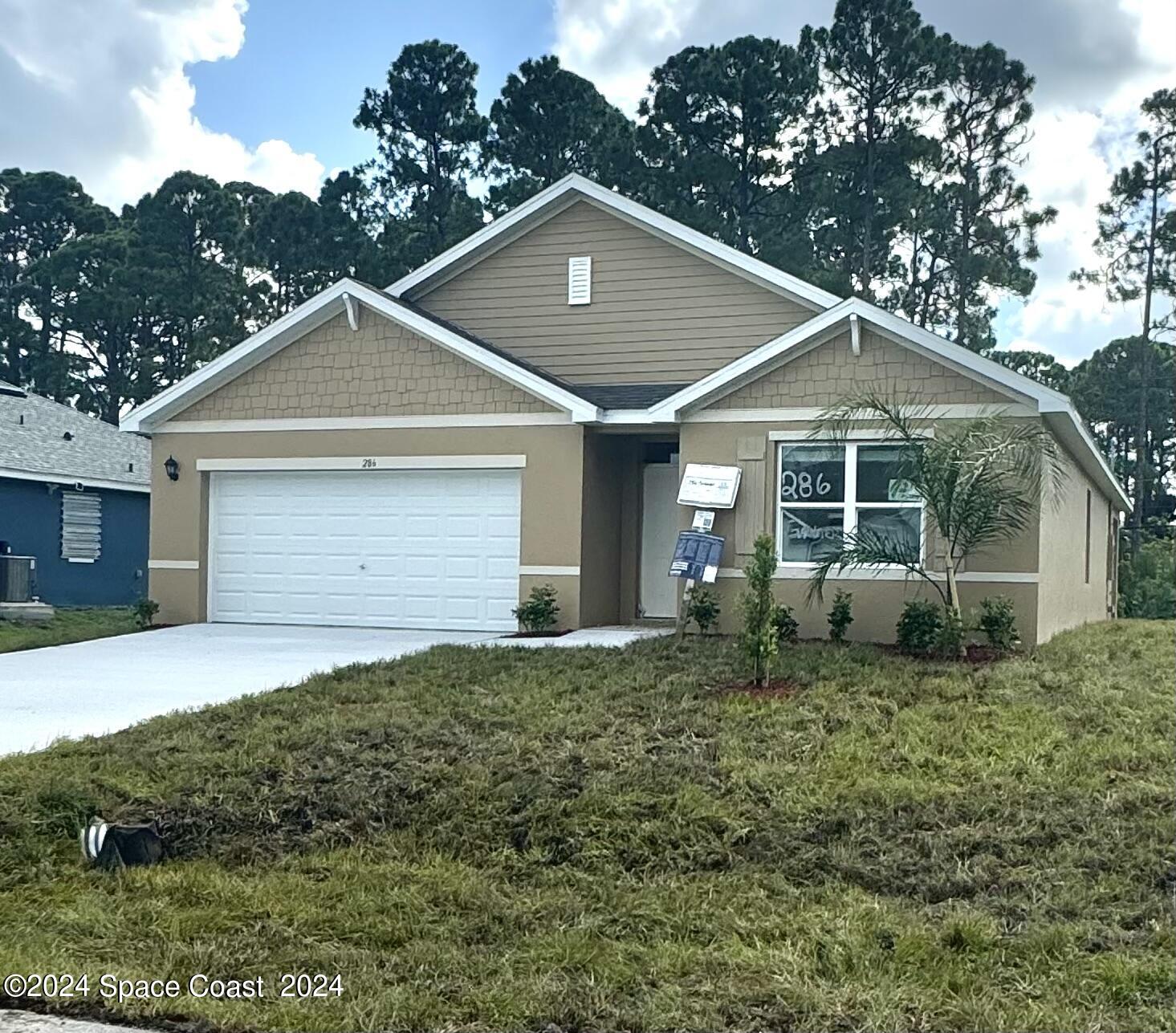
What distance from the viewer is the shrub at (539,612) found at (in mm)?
13562

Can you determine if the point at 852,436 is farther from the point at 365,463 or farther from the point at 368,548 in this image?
the point at 368,548

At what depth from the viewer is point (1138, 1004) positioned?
14.3 feet

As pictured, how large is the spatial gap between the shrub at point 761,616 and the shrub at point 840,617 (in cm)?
322

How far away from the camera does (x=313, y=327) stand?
14.9m

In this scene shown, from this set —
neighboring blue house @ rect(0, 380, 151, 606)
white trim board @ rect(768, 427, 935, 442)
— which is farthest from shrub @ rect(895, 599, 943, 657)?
neighboring blue house @ rect(0, 380, 151, 606)

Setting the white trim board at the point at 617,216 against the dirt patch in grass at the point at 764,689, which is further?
the white trim board at the point at 617,216

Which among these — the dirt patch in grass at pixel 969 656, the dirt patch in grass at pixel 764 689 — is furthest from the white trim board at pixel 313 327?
the dirt patch in grass at pixel 764 689

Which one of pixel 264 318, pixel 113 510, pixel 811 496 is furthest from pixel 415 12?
pixel 264 318

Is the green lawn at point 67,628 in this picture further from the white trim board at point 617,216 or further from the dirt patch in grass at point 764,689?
the dirt patch in grass at point 764,689

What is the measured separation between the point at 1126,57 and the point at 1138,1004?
5.80 m

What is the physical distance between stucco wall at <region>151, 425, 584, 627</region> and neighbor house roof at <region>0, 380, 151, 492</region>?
563 cm

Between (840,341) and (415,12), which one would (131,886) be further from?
(415,12)

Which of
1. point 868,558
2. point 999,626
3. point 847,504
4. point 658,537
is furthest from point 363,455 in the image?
point 999,626

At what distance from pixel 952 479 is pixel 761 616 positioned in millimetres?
2808
